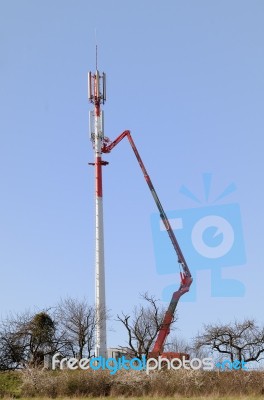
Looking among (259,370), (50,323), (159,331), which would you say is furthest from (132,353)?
(259,370)

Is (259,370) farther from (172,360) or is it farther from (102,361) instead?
(102,361)

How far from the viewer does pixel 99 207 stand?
2010 inches

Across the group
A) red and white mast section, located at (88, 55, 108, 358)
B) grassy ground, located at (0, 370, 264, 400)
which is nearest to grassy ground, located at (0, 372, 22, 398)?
grassy ground, located at (0, 370, 264, 400)

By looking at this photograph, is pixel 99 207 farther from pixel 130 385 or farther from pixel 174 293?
pixel 130 385

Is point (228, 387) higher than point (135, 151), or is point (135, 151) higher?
point (135, 151)

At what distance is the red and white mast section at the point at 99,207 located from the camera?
48000 mm

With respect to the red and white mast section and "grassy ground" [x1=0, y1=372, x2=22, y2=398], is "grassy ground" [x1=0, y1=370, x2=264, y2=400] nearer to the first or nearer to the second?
"grassy ground" [x1=0, y1=372, x2=22, y2=398]

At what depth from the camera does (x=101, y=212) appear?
51219 millimetres

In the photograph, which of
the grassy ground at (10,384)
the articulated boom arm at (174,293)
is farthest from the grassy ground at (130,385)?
the articulated boom arm at (174,293)

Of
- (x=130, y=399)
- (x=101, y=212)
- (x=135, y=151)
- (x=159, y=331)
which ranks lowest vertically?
(x=130, y=399)

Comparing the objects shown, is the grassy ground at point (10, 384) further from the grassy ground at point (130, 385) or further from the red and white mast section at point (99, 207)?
the red and white mast section at point (99, 207)

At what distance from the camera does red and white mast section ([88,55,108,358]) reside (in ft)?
157

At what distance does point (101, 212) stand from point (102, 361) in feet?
51.3

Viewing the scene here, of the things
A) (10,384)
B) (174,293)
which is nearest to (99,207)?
(174,293)
